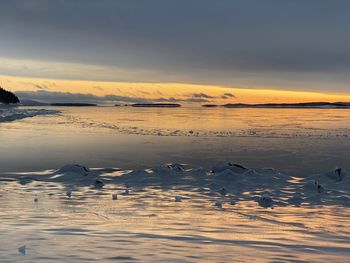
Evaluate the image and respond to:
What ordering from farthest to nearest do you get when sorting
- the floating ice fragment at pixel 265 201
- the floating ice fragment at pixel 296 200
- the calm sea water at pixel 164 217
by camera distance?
the floating ice fragment at pixel 296 200
the floating ice fragment at pixel 265 201
the calm sea water at pixel 164 217

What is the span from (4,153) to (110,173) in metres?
5.53

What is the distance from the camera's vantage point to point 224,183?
8.99m

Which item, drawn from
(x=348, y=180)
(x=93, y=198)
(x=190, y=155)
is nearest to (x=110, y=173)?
(x=93, y=198)

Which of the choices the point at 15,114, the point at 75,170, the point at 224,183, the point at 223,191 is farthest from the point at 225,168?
the point at 15,114

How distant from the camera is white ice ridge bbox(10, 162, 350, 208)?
7.53 metres

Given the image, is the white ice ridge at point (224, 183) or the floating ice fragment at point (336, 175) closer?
the white ice ridge at point (224, 183)

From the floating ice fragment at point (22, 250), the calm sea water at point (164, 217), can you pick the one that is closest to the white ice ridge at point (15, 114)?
the calm sea water at point (164, 217)

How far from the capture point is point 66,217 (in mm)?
5711

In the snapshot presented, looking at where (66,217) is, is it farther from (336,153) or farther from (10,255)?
(336,153)

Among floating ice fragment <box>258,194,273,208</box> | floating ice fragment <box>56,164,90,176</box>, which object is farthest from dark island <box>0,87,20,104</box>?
floating ice fragment <box>258,194,273,208</box>

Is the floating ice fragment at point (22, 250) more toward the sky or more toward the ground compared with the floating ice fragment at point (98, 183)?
more toward the sky

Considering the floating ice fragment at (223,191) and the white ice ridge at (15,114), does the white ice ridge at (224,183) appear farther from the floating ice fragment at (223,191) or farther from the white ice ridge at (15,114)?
the white ice ridge at (15,114)

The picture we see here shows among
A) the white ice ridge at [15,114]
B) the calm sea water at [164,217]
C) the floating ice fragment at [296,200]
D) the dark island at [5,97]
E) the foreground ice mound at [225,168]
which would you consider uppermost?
the dark island at [5,97]

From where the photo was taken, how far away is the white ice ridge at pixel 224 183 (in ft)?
24.7
